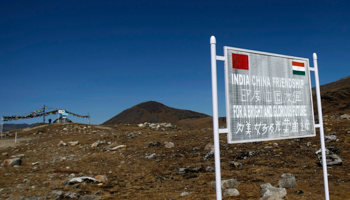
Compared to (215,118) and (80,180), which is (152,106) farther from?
(215,118)

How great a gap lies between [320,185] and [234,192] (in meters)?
2.39

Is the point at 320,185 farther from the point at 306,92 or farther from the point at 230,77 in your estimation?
the point at 230,77

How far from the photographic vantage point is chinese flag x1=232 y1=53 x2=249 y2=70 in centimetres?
441

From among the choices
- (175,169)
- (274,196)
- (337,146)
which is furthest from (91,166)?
(337,146)

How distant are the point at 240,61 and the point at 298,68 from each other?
1.82m

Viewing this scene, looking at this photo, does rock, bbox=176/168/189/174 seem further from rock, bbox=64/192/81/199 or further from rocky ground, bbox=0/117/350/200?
rock, bbox=64/192/81/199

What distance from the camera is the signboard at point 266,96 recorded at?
4.32m

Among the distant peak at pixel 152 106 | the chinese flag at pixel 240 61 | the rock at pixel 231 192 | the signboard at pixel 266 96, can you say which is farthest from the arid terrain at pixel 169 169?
the distant peak at pixel 152 106

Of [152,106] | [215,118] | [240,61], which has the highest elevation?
[152,106]

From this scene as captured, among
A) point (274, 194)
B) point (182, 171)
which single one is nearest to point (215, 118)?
point (274, 194)

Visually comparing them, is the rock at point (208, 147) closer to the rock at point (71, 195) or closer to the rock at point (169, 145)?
the rock at point (169, 145)

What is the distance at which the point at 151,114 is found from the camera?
10812 cm

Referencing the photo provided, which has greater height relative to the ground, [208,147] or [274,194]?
[208,147]

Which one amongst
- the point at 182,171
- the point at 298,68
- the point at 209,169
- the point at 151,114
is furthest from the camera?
the point at 151,114
